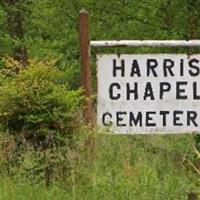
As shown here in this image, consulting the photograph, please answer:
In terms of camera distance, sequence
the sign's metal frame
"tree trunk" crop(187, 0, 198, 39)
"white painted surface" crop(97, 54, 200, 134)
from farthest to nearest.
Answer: "tree trunk" crop(187, 0, 198, 39), the sign's metal frame, "white painted surface" crop(97, 54, 200, 134)

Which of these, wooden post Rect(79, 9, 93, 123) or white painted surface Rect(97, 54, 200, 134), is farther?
wooden post Rect(79, 9, 93, 123)

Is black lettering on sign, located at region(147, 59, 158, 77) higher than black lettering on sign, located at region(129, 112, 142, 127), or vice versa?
black lettering on sign, located at region(147, 59, 158, 77)

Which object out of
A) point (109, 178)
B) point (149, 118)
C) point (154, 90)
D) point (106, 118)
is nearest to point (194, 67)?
point (154, 90)

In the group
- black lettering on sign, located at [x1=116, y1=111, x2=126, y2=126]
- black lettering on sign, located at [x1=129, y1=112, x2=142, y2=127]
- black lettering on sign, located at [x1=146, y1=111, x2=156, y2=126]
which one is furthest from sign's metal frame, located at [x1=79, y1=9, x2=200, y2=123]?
black lettering on sign, located at [x1=146, y1=111, x2=156, y2=126]

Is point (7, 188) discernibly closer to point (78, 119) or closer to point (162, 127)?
point (78, 119)

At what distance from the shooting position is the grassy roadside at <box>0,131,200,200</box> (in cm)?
751

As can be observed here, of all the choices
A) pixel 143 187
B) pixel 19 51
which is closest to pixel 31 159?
pixel 143 187

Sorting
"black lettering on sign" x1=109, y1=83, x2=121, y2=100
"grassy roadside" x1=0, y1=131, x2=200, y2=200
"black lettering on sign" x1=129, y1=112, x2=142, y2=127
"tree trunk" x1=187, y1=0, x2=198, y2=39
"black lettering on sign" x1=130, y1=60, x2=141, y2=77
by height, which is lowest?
"grassy roadside" x1=0, y1=131, x2=200, y2=200

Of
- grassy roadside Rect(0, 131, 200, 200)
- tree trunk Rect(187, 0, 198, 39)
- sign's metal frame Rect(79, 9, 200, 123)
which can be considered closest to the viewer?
grassy roadside Rect(0, 131, 200, 200)

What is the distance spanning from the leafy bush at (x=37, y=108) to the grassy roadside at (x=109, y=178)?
0.93ft

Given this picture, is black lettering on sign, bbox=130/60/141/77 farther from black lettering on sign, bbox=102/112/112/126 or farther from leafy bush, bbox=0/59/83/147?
leafy bush, bbox=0/59/83/147

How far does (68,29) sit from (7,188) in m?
5.47

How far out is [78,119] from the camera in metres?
8.52

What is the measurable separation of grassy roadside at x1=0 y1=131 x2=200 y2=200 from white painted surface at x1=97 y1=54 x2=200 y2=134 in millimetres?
319
